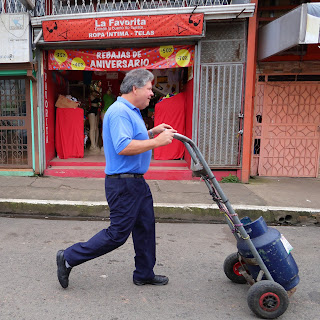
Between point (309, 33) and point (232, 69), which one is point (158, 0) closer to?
point (232, 69)

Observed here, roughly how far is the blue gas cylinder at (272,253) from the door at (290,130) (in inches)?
201

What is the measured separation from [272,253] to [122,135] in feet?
4.57

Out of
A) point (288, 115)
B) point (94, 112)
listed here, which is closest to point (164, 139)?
point (288, 115)

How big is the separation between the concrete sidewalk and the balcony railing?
3509 millimetres

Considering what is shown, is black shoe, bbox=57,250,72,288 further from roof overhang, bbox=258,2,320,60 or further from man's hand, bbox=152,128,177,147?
roof overhang, bbox=258,2,320,60

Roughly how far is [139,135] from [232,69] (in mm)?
4536

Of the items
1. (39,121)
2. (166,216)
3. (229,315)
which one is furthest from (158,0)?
(229,315)

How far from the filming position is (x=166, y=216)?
15.9ft

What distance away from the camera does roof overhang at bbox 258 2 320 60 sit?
4891mm

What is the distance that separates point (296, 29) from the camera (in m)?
5.06

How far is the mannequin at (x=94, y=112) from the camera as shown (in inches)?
313

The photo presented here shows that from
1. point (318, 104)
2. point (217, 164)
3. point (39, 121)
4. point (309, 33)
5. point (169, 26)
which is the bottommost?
point (217, 164)

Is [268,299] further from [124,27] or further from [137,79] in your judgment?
[124,27]

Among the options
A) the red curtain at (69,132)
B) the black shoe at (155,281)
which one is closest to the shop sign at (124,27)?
the red curtain at (69,132)
